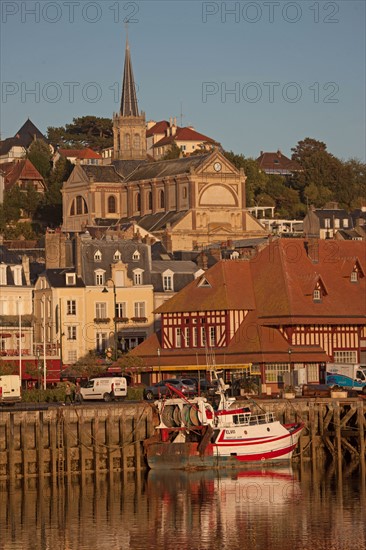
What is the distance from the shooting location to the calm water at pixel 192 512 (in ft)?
184

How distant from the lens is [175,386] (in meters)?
80.7

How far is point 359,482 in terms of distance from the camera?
67.0m

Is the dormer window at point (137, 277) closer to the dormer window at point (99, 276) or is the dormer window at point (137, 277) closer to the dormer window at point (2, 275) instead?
the dormer window at point (99, 276)

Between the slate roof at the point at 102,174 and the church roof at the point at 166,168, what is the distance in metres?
1.57

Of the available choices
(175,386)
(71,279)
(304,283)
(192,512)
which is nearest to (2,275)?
(71,279)

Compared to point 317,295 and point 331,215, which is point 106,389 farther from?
point 331,215

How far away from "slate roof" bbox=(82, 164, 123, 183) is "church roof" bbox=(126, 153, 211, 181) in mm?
1575

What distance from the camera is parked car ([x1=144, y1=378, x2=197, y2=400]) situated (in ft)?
261

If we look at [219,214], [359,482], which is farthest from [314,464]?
[219,214]

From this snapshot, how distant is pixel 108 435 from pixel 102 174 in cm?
12751

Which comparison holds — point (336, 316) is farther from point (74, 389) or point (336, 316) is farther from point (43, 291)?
point (43, 291)

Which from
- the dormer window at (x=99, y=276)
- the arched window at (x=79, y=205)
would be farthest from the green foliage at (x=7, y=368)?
the arched window at (x=79, y=205)

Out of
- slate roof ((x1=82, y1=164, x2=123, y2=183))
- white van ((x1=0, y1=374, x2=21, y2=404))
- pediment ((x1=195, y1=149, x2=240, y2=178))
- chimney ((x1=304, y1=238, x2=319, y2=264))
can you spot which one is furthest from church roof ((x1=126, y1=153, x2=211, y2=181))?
white van ((x1=0, y1=374, x2=21, y2=404))

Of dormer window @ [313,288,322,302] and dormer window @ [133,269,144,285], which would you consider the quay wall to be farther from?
dormer window @ [133,269,144,285]
